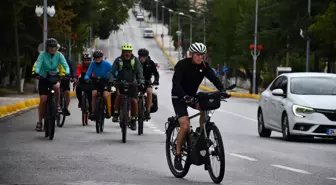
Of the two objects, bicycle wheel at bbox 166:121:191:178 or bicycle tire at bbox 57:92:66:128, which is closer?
bicycle wheel at bbox 166:121:191:178

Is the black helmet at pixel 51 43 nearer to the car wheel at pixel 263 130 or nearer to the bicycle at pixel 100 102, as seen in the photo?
the bicycle at pixel 100 102

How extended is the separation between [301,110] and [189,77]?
880 centimetres

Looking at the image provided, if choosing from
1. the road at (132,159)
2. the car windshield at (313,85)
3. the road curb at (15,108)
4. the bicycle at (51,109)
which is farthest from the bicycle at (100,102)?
the road curb at (15,108)

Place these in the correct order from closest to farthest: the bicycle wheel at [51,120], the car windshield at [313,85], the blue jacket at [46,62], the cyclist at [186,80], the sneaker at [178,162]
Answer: the cyclist at [186,80] < the sneaker at [178,162] < the bicycle wheel at [51,120] < the blue jacket at [46,62] < the car windshield at [313,85]

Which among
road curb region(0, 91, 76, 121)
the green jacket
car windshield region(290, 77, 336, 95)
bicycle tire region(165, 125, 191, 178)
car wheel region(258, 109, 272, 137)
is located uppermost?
the green jacket

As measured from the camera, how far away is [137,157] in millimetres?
16875

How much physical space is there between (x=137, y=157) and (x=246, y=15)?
83587mm

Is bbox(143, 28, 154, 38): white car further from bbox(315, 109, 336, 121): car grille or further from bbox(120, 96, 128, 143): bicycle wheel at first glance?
bbox(120, 96, 128, 143): bicycle wheel

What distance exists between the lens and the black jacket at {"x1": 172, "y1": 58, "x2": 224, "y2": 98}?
13570 mm

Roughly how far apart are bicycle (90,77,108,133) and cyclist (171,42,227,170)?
9.75m

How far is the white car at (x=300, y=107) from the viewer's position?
22.0 meters

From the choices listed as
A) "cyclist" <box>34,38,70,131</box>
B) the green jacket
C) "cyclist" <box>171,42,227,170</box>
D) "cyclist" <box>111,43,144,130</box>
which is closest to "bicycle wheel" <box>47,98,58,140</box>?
"cyclist" <box>34,38,70,131</box>

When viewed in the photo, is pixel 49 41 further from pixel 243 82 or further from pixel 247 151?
pixel 243 82

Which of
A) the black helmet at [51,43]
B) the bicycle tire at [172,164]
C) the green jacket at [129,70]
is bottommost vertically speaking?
the bicycle tire at [172,164]
